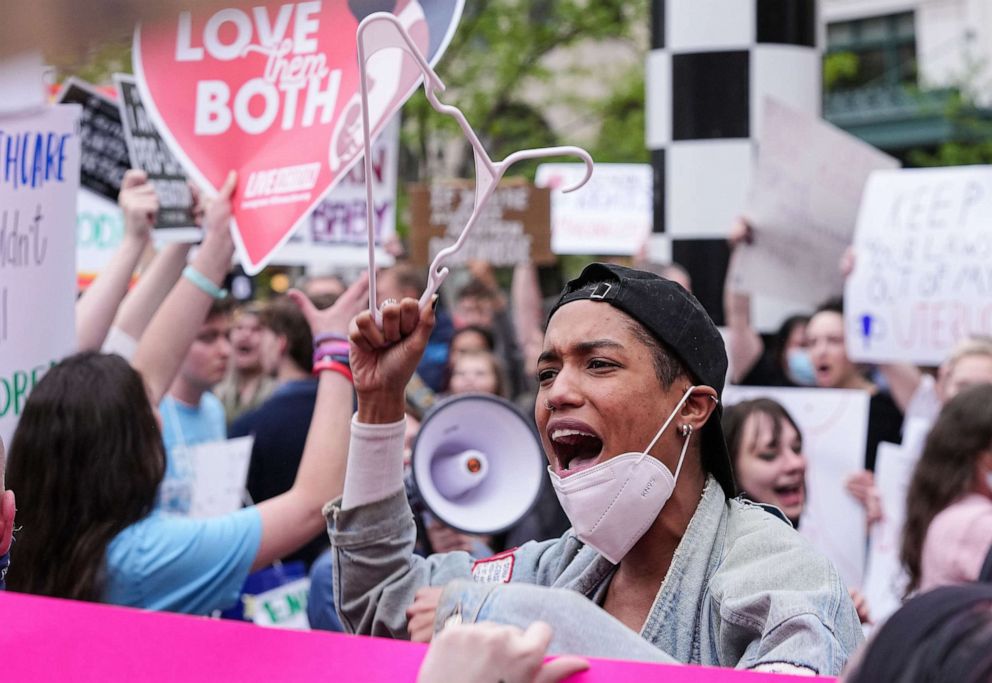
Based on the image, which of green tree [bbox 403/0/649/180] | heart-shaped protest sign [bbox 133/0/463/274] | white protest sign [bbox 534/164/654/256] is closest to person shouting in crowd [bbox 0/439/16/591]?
heart-shaped protest sign [bbox 133/0/463/274]

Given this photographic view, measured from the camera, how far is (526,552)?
217 cm

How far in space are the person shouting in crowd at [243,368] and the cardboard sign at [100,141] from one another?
2775 millimetres

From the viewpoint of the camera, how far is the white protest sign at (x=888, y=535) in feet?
14.3

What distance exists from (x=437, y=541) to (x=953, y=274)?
2140 mm

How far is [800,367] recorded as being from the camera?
217 inches

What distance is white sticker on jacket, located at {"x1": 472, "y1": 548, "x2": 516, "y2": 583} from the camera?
2.09m

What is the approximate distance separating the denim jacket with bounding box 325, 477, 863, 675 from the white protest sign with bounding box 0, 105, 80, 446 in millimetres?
1008

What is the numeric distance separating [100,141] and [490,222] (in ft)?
9.39

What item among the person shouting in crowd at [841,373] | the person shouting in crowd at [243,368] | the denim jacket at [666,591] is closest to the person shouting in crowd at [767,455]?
the person shouting in crowd at [841,373]

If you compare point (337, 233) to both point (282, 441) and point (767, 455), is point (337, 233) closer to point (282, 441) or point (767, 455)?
point (282, 441)

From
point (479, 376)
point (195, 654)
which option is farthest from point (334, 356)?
point (479, 376)

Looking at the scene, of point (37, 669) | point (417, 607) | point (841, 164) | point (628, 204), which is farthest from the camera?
point (628, 204)

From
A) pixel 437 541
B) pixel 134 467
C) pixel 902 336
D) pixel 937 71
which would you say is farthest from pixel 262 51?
pixel 937 71

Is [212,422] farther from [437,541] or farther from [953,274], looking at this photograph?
[953,274]
